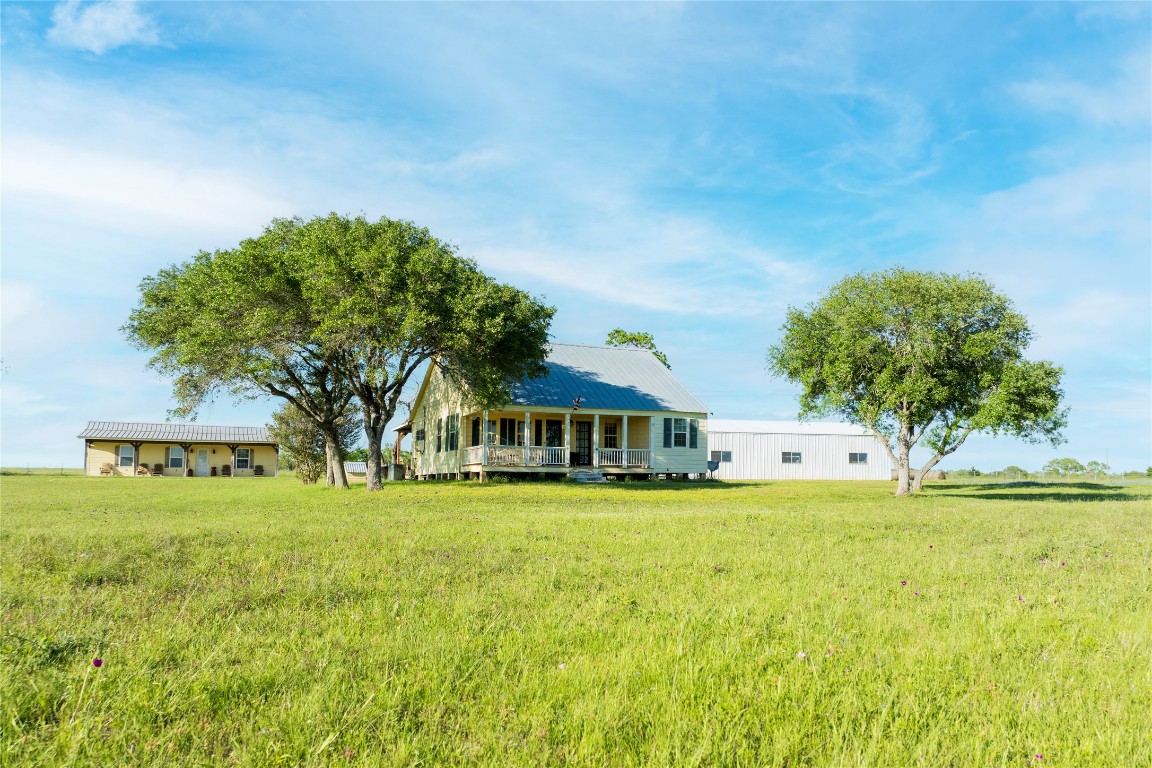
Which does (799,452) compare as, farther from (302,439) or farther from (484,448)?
(302,439)

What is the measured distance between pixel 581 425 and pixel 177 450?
131 ft

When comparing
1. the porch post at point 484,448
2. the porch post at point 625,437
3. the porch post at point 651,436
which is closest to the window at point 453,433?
the porch post at point 484,448

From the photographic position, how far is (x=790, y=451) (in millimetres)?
53625

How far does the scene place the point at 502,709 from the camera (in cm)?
363

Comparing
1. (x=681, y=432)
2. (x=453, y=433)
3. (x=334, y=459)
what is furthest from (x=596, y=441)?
(x=334, y=459)

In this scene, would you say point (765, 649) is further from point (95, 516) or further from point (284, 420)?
point (284, 420)

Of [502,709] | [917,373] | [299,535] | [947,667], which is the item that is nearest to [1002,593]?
[947,667]

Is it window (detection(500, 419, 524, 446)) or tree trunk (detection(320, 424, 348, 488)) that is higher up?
window (detection(500, 419, 524, 446))

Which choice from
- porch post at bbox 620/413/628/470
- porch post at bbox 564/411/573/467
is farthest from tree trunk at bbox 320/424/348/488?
porch post at bbox 620/413/628/470

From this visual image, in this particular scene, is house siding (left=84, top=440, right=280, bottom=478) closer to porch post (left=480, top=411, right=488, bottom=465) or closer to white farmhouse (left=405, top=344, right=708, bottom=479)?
white farmhouse (left=405, top=344, right=708, bottom=479)

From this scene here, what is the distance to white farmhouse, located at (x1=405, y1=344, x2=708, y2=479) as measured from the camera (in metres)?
34.0

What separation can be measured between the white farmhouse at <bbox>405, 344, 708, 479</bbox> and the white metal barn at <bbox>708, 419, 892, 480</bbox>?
14.3 m

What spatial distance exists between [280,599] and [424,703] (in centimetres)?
265

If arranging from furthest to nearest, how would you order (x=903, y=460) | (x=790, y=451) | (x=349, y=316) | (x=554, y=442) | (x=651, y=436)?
1. (x=790, y=451)
2. (x=554, y=442)
3. (x=651, y=436)
4. (x=903, y=460)
5. (x=349, y=316)
